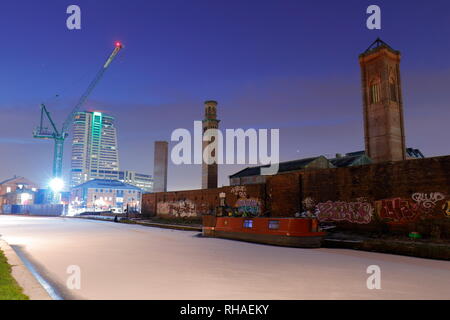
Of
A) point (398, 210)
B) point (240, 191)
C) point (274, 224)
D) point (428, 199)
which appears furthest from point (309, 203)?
point (240, 191)

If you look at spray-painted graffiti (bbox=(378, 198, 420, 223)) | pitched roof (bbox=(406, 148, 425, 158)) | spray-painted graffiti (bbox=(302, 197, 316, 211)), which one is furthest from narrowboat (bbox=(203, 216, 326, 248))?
pitched roof (bbox=(406, 148, 425, 158))

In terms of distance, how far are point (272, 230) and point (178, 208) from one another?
18.5 m

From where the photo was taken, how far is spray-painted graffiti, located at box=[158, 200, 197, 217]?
29578mm

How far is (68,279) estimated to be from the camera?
6844mm

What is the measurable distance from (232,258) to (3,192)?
99.3 m

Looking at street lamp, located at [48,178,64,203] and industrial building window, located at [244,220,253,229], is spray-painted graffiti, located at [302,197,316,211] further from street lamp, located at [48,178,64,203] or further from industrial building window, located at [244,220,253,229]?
street lamp, located at [48,178,64,203]

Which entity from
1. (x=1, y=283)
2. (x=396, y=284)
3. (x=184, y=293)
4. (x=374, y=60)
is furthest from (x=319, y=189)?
(x=374, y=60)

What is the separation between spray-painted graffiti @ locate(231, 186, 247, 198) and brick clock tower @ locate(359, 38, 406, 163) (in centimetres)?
2469

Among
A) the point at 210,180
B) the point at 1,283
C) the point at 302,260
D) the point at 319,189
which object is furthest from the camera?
the point at 210,180

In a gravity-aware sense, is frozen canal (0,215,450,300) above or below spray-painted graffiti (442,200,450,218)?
below

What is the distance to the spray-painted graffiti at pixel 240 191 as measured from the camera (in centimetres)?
2379

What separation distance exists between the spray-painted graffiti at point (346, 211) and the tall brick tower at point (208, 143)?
2250 cm

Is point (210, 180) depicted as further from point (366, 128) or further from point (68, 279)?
point (68, 279)

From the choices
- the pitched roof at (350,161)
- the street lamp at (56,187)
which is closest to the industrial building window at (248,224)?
the pitched roof at (350,161)
